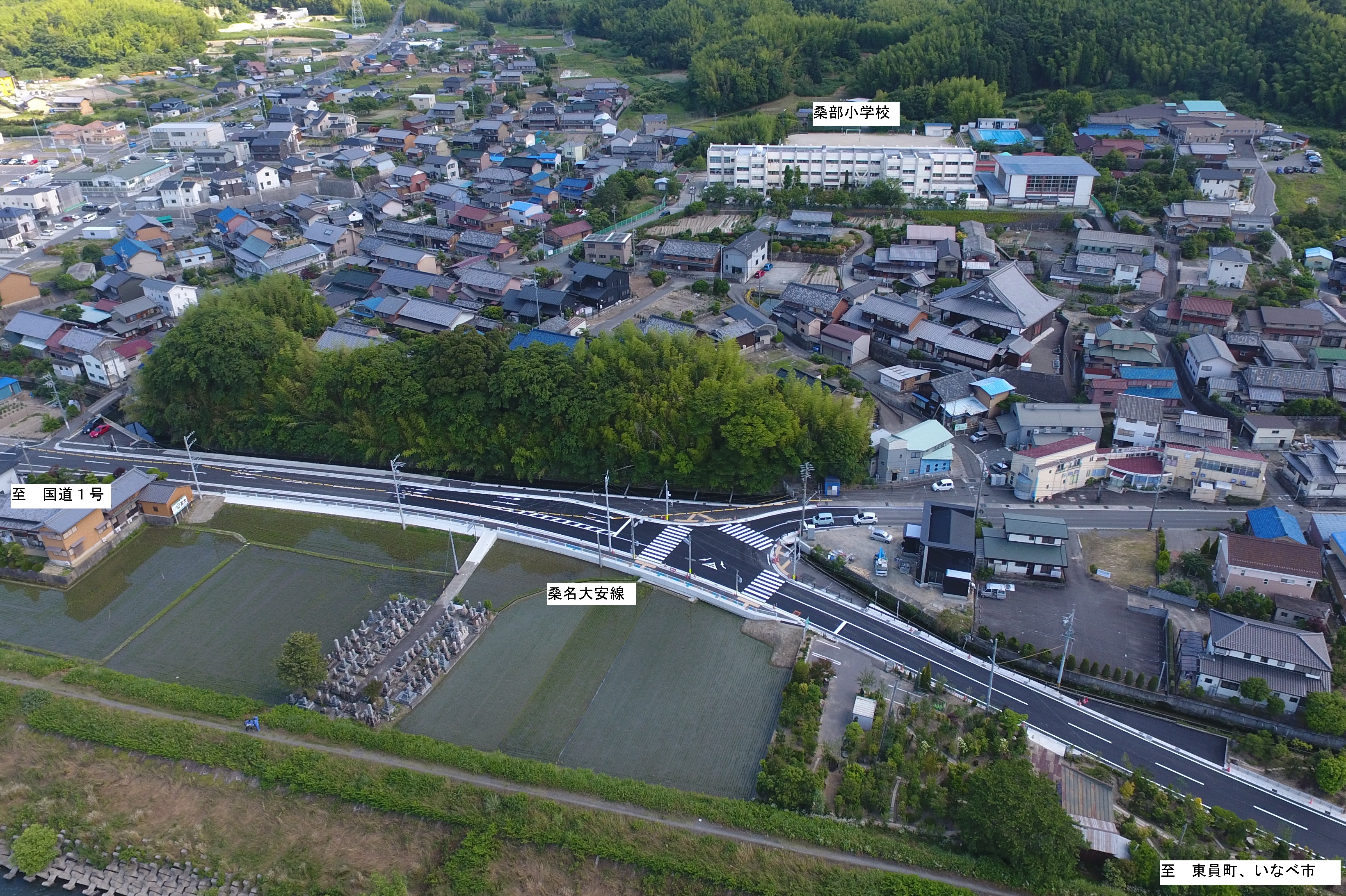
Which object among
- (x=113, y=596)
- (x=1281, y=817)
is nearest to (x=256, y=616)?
(x=113, y=596)

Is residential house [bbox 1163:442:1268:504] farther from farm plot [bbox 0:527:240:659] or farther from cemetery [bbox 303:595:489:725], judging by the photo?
farm plot [bbox 0:527:240:659]

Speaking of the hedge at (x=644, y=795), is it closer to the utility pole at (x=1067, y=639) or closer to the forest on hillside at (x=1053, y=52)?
the utility pole at (x=1067, y=639)

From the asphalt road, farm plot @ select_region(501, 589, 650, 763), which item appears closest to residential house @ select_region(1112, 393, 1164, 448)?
the asphalt road

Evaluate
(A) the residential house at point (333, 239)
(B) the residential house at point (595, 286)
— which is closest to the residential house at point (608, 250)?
(B) the residential house at point (595, 286)

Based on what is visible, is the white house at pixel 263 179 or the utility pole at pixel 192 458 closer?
the utility pole at pixel 192 458

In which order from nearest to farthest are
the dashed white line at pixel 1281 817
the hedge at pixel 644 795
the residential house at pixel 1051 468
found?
1. the hedge at pixel 644 795
2. the dashed white line at pixel 1281 817
3. the residential house at pixel 1051 468

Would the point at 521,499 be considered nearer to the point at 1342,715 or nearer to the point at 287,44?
the point at 1342,715

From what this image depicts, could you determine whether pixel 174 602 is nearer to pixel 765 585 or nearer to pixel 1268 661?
pixel 765 585
